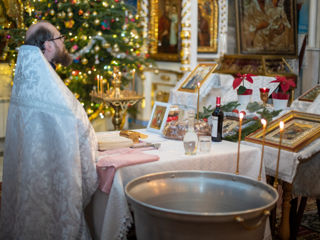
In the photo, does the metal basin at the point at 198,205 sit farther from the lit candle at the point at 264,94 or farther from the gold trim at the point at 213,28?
the gold trim at the point at 213,28

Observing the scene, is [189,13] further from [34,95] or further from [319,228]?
[34,95]

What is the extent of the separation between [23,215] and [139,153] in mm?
732

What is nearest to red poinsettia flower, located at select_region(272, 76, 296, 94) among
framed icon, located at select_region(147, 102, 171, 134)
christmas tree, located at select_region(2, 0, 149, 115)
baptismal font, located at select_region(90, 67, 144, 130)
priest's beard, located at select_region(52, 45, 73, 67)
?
framed icon, located at select_region(147, 102, 171, 134)

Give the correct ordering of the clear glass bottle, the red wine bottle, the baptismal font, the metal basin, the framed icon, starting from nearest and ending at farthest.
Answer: the metal basin < the clear glass bottle < the red wine bottle < the framed icon < the baptismal font

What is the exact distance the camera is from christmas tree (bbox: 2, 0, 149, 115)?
622cm

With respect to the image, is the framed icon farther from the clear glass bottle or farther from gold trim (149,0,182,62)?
gold trim (149,0,182,62)

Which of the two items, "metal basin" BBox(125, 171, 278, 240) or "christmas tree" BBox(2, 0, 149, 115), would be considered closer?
"metal basin" BBox(125, 171, 278, 240)

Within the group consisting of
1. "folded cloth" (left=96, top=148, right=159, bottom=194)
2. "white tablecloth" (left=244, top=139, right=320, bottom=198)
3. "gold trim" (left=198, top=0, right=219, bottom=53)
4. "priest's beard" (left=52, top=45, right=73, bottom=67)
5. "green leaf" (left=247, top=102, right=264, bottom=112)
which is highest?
"gold trim" (left=198, top=0, right=219, bottom=53)

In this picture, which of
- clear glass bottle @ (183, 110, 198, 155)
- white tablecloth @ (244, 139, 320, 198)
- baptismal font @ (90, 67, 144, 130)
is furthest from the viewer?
baptismal font @ (90, 67, 144, 130)

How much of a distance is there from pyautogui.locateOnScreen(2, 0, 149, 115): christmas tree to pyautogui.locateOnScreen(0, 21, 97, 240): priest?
147 inches

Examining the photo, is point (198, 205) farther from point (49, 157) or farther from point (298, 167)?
point (298, 167)

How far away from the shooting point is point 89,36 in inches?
247

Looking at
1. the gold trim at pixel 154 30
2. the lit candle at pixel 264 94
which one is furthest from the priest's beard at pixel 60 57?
the gold trim at pixel 154 30

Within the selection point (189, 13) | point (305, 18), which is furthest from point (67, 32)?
point (305, 18)
